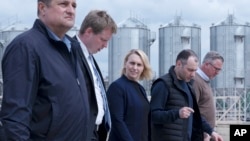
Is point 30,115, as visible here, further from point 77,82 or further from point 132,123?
point 132,123

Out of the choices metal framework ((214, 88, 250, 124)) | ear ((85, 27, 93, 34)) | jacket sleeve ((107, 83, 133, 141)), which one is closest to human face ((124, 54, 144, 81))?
jacket sleeve ((107, 83, 133, 141))

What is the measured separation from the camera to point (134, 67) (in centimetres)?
463

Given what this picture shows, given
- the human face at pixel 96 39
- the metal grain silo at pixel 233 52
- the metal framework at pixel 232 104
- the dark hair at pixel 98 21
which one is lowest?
the metal framework at pixel 232 104

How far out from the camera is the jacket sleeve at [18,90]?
2.50 metres

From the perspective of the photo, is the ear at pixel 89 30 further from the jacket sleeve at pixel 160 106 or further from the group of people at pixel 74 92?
the jacket sleeve at pixel 160 106

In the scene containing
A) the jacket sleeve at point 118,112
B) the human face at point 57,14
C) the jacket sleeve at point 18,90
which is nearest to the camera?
the jacket sleeve at point 18,90

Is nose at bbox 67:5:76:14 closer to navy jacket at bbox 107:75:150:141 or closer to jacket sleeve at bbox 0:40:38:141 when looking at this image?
jacket sleeve at bbox 0:40:38:141

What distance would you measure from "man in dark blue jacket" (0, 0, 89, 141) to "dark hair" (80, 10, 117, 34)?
0.97 metres

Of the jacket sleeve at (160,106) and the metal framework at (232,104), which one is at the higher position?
the jacket sleeve at (160,106)

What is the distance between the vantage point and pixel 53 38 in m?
2.77

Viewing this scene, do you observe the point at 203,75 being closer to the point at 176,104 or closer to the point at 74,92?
→ the point at 176,104

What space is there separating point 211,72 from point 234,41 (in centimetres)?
2300

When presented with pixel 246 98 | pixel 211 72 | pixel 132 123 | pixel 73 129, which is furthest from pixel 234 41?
pixel 73 129

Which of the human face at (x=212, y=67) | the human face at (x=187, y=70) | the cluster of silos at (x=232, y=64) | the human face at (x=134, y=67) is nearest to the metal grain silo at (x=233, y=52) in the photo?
the cluster of silos at (x=232, y=64)
